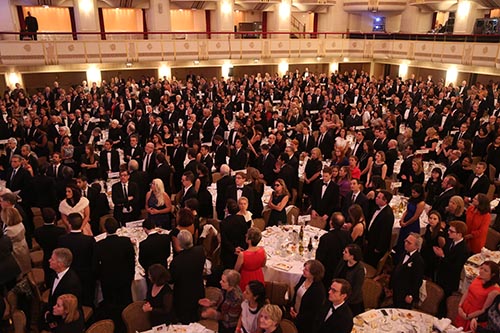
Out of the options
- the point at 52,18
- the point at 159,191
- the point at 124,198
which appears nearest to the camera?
the point at 159,191

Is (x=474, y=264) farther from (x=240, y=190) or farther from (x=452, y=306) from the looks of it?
(x=240, y=190)

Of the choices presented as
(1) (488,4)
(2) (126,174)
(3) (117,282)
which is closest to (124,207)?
(2) (126,174)

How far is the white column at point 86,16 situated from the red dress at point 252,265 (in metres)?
21.1

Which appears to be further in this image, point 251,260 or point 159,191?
point 159,191

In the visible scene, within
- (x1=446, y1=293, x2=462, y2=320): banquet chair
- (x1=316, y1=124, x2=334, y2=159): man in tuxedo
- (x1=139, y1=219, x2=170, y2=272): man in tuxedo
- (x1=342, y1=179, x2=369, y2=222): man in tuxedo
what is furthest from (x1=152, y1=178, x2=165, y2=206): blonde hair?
(x1=316, y1=124, x2=334, y2=159): man in tuxedo

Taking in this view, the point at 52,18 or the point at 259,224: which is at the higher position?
the point at 52,18

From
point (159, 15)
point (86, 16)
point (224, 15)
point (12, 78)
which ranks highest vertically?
point (224, 15)

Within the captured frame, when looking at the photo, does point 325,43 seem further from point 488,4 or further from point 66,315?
point 66,315

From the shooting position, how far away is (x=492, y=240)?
6.72 m

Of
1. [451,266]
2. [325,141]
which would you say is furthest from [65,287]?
[325,141]

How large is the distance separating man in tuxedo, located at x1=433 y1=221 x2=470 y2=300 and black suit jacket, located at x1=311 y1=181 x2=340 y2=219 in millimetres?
2068

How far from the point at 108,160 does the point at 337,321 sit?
6.66 m

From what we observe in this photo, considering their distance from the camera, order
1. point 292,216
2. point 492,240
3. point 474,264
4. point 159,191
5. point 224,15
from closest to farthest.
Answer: point 474,264
point 492,240
point 159,191
point 292,216
point 224,15

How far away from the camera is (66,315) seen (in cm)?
426
